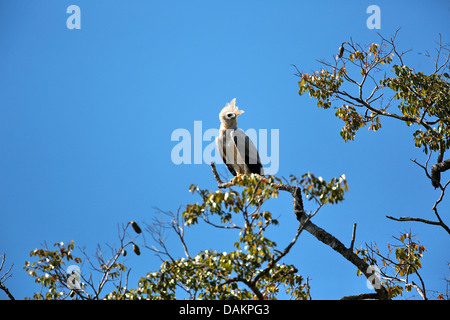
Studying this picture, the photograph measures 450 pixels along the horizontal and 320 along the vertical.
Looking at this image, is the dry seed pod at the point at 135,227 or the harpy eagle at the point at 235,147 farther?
the harpy eagle at the point at 235,147

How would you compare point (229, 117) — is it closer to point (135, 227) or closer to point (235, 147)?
point (235, 147)

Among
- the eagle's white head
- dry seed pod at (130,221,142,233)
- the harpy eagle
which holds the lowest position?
dry seed pod at (130,221,142,233)

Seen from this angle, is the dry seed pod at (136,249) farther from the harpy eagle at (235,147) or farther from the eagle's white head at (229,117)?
the eagle's white head at (229,117)

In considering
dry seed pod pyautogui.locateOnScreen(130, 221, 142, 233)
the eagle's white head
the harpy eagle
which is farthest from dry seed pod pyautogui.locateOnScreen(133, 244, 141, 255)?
the eagle's white head

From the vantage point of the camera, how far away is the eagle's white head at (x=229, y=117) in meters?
10.6

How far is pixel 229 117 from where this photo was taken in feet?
34.5

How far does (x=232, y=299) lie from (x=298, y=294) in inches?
50.4

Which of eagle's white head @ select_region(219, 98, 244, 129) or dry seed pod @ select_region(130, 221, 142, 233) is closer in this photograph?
dry seed pod @ select_region(130, 221, 142, 233)

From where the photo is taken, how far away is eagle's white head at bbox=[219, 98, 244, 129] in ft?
34.7

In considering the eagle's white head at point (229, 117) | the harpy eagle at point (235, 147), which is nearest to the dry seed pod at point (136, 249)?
the harpy eagle at point (235, 147)

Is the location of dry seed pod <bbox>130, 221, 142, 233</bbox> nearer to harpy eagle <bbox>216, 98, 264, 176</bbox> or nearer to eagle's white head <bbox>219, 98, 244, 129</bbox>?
harpy eagle <bbox>216, 98, 264, 176</bbox>

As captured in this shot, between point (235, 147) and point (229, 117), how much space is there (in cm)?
66

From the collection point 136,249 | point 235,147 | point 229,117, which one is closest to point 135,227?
point 136,249
